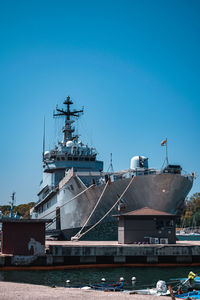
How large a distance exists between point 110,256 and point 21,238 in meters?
5.73

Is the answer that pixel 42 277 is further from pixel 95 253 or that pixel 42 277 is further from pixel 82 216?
pixel 82 216

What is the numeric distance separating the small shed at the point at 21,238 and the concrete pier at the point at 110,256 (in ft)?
1.62

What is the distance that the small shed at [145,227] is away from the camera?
2770 cm

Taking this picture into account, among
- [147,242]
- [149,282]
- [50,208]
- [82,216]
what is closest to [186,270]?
[147,242]

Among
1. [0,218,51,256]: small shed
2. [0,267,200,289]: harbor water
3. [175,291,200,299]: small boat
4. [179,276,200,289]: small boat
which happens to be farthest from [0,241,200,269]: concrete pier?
[175,291,200,299]: small boat

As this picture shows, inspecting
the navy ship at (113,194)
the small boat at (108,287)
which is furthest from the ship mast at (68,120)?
the small boat at (108,287)

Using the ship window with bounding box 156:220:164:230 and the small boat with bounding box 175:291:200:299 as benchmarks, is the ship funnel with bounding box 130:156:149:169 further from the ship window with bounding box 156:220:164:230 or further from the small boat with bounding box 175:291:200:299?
the small boat with bounding box 175:291:200:299

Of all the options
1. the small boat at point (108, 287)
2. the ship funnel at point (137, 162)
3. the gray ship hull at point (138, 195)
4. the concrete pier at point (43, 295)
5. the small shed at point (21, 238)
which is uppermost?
the ship funnel at point (137, 162)

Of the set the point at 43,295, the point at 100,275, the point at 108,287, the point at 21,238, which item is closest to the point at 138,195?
the point at 100,275

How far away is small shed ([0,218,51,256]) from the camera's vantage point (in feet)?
81.3

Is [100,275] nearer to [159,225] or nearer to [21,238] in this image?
[21,238]

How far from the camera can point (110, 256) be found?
85.5 feet

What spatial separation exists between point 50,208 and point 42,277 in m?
23.3

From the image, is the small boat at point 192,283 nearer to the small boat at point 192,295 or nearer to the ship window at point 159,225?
the small boat at point 192,295
